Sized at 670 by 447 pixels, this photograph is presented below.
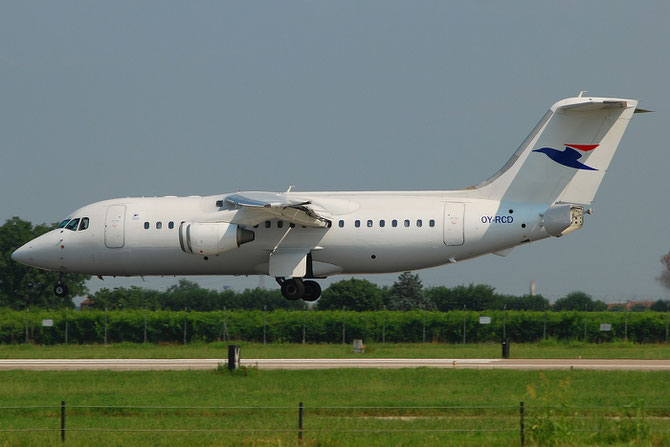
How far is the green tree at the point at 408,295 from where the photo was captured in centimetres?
7206

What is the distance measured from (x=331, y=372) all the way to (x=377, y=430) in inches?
404

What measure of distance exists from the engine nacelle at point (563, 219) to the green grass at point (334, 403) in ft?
22.0

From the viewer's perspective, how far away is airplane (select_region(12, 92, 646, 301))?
3572cm

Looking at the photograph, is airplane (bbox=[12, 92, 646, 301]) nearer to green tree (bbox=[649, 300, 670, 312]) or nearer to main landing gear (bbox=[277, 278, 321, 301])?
main landing gear (bbox=[277, 278, 321, 301])

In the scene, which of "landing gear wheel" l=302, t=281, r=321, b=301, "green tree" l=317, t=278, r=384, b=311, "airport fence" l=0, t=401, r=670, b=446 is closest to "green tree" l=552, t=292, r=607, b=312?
"green tree" l=317, t=278, r=384, b=311

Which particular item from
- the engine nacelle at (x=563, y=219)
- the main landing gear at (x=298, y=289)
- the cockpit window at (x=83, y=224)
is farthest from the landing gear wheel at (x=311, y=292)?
the engine nacelle at (x=563, y=219)

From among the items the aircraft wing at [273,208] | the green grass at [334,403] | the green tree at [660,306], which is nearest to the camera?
the green grass at [334,403]

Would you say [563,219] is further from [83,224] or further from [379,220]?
[83,224]

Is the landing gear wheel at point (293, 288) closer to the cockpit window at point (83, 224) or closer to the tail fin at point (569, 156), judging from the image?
the tail fin at point (569, 156)

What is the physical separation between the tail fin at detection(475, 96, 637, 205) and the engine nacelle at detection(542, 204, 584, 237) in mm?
804

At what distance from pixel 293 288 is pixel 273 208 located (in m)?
3.83

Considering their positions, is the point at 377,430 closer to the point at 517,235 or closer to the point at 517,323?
the point at 517,235

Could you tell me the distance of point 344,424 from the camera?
21562mm

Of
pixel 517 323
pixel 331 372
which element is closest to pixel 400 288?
pixel 517 323
